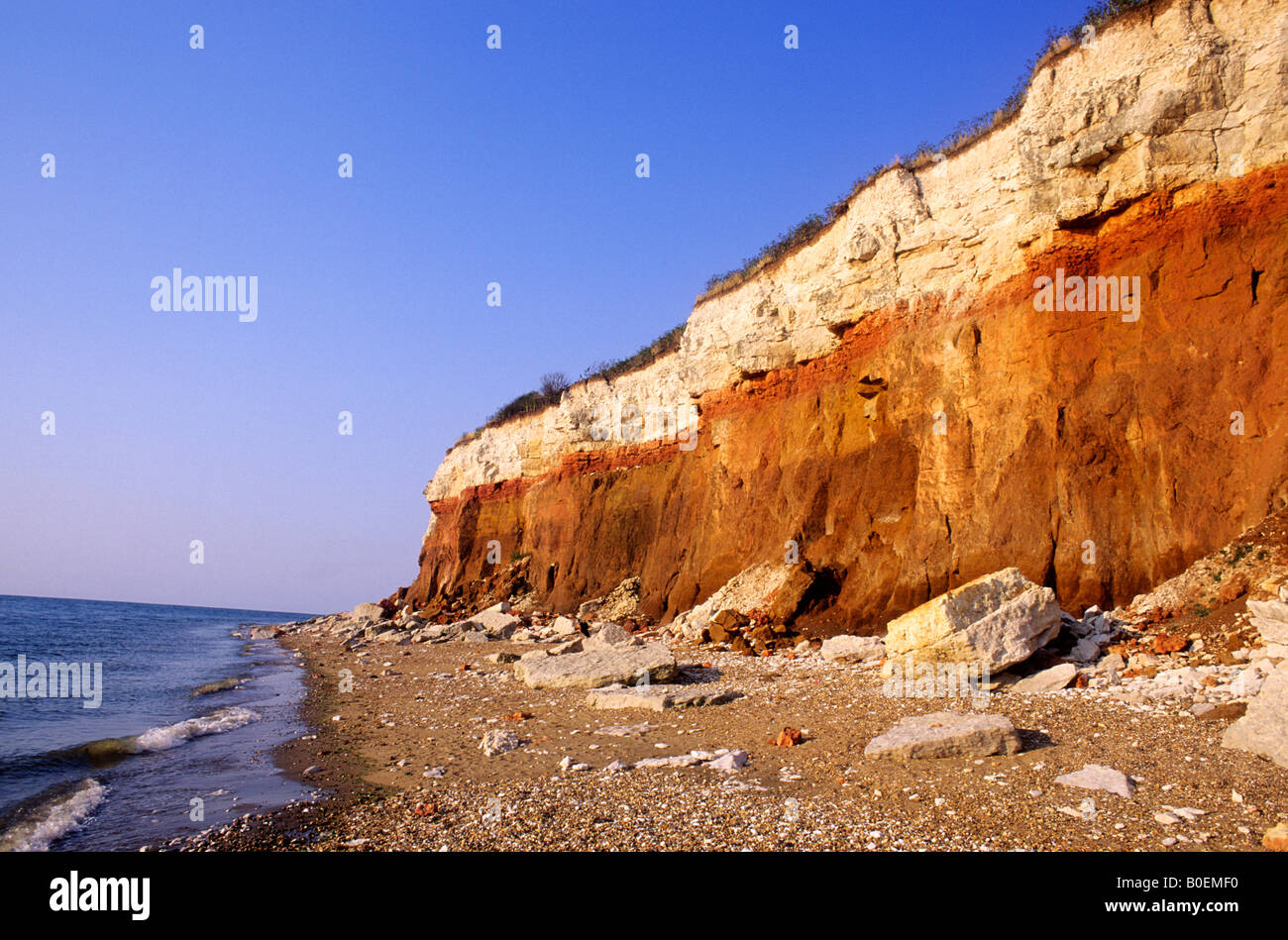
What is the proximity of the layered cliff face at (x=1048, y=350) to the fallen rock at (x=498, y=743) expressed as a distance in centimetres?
845

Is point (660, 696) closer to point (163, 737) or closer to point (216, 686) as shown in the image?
point (163, 737)

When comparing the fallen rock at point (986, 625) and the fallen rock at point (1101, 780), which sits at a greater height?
the fallen rock at point (986, 625)

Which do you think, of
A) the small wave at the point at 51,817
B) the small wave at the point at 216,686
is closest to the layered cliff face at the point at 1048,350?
the small wave at the point at 216,686

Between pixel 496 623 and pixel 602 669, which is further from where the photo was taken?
pixel 496 623

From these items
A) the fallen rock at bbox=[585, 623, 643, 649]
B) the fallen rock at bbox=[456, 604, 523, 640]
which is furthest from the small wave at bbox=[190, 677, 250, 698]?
the fallen rock at bbox=[585, 623, 643, 649]

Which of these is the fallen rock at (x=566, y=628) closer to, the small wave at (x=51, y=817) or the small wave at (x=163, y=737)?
the small wave at (x=163, y=737)

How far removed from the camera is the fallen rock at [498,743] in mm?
8016

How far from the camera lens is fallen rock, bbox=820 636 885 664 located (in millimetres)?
11461

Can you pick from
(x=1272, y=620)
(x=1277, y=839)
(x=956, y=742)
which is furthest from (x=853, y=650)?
(x=1277, y=839)

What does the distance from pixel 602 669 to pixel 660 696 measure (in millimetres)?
2577

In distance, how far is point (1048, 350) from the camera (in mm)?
12773

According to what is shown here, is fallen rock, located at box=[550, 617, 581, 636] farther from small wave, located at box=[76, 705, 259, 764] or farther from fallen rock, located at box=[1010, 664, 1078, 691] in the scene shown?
fallen rock, located at box=[1010, 664, 1078, 691]

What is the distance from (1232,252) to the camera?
35.9ft

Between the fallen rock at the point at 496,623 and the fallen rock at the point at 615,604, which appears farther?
the fallen rock at the point at 615,604
